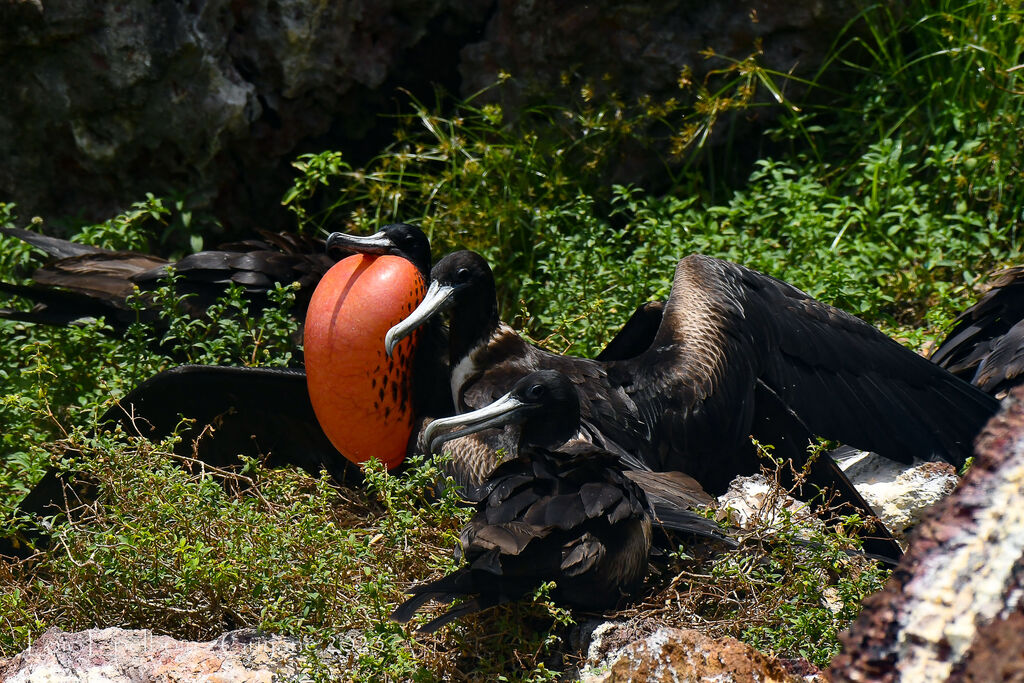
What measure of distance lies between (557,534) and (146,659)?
888 mm

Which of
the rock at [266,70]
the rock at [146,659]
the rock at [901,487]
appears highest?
the rock at [266,70]

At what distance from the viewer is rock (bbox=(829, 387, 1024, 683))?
4.30 ft

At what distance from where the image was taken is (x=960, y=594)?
135 centimetres

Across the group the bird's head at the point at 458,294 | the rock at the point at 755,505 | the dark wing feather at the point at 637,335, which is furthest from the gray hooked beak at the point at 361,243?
the rock at the point at 755,505

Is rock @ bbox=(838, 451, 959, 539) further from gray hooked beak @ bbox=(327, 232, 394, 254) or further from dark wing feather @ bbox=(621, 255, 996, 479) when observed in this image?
gray hooked beak @ bbox=(327, 232, 394, 254)

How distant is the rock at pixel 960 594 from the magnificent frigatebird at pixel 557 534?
1174 mm

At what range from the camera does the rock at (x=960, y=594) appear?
131 centimetres

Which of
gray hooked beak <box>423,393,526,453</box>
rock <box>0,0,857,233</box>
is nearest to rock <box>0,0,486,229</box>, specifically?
rock <box>0,0,857,233</box>

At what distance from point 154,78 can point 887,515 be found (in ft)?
9.94

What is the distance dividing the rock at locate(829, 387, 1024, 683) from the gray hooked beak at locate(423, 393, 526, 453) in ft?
5.53

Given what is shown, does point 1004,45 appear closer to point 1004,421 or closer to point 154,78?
point 154,78

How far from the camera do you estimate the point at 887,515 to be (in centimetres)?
339

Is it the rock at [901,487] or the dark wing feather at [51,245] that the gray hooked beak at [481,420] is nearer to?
the rock at [901,487]

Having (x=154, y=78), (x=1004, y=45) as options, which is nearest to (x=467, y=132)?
(x=154, y=78)
